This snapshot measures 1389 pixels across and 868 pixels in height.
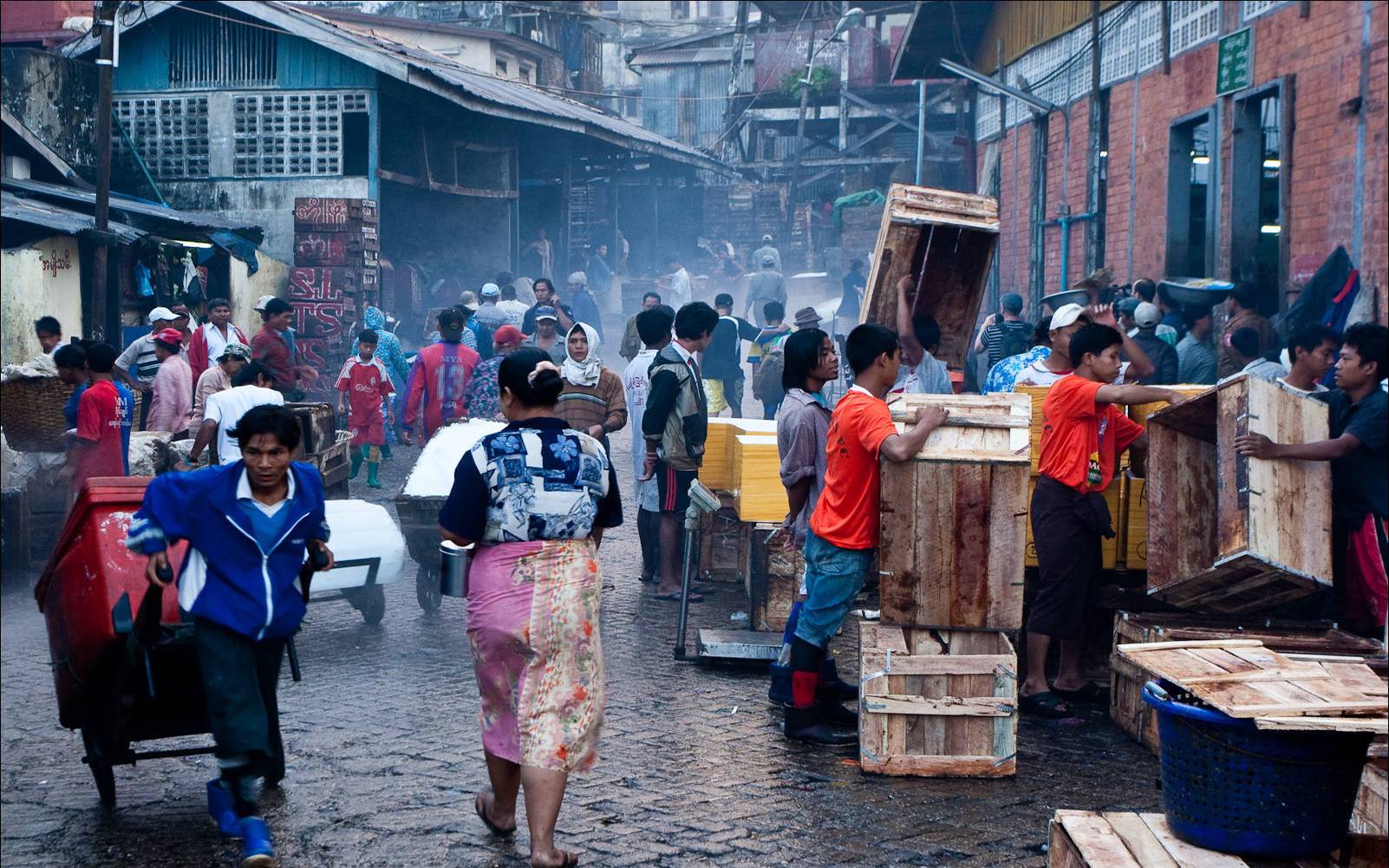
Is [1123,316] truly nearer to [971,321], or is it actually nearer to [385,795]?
[971,321]

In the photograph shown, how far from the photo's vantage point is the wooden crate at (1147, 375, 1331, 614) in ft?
19.0


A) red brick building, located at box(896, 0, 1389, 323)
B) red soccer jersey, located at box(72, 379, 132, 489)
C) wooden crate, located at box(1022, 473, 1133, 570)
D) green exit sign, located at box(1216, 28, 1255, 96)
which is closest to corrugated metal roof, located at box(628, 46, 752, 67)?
red brick building, located at box(896, 0, 1389, 323)

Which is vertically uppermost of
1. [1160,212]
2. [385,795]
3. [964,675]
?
[1160,212]

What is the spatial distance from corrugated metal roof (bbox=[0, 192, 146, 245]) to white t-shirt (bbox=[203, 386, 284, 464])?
7632 mm

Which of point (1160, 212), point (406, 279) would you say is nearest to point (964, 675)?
point (1160, 212)

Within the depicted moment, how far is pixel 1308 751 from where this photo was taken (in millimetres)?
3811

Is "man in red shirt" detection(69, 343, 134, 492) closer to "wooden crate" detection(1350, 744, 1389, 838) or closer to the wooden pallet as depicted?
the wooden pallet

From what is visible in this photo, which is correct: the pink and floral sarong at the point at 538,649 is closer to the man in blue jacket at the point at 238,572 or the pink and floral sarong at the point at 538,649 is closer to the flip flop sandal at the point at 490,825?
the flip flop sandal at the point at 490,825

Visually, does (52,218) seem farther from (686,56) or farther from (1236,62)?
(686,56)

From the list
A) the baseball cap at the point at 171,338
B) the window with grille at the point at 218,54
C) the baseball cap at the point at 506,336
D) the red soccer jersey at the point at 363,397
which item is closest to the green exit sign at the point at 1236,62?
the baseball cap at the point at 506,336

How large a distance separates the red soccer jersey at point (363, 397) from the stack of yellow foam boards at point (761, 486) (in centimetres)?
679

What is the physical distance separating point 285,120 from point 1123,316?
14215mm

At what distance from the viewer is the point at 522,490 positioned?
469 cm

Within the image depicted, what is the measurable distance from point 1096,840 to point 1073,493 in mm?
2812
